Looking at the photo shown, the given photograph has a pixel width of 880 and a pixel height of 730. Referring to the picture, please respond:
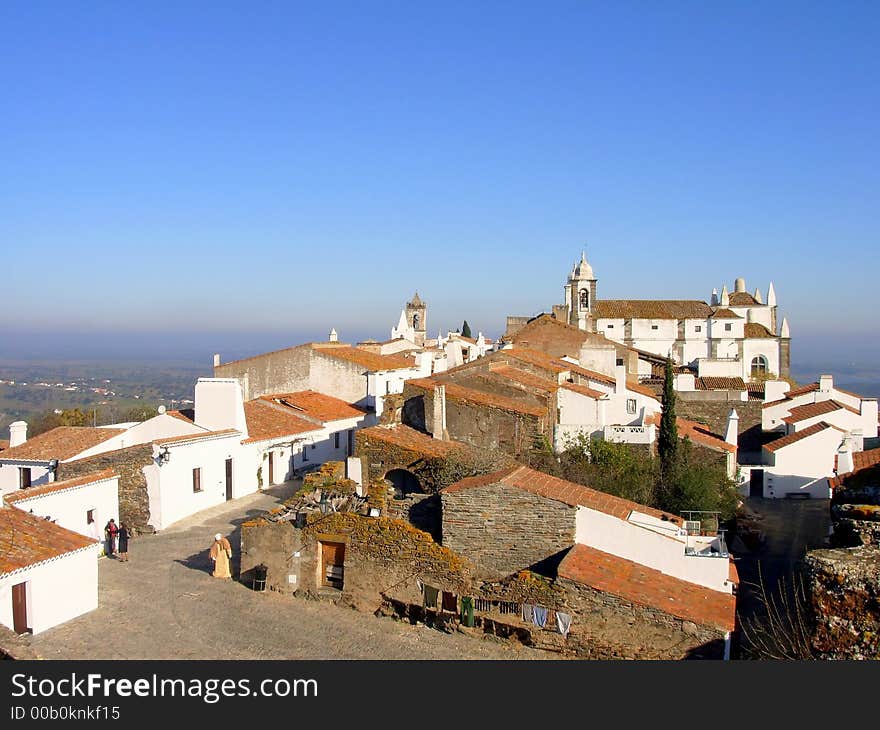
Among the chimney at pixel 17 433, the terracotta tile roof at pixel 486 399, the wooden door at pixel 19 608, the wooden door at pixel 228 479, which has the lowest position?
the wooden door at pixel 228 479

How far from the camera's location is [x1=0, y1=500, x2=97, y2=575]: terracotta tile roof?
Answer: 49.0 ft

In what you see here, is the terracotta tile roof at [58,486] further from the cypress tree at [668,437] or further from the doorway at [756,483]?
the doorway at [756,483]

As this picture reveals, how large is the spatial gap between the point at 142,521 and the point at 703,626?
14889 millimetres

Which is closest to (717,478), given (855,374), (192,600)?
(192,600)

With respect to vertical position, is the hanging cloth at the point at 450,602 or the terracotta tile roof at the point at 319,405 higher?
the terracotta tile roof at the point at 319,405

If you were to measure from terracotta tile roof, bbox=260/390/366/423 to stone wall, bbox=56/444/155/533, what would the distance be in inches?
427

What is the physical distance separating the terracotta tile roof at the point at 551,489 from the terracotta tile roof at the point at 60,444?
1283cm

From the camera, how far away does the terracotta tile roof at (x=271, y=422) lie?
29.1 meters

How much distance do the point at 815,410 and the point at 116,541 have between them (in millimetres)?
28950

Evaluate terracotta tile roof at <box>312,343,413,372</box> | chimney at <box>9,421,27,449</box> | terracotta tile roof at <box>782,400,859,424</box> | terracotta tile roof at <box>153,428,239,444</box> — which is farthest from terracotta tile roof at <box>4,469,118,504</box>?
terracotta tile roof at <box>782,400,859,424</box>

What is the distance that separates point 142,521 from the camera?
73.5 feet

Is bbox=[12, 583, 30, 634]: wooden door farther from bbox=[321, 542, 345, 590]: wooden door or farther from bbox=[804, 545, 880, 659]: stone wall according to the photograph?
bbox=[804, 545, 880, 659]: stone wall

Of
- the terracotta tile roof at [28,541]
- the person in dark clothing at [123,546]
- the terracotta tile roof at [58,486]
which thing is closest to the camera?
the terracotta tile roof at [28,541]

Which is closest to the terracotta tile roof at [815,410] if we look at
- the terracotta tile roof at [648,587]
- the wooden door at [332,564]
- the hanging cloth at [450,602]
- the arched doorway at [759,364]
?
the terracotta tile roof at [648,587]
